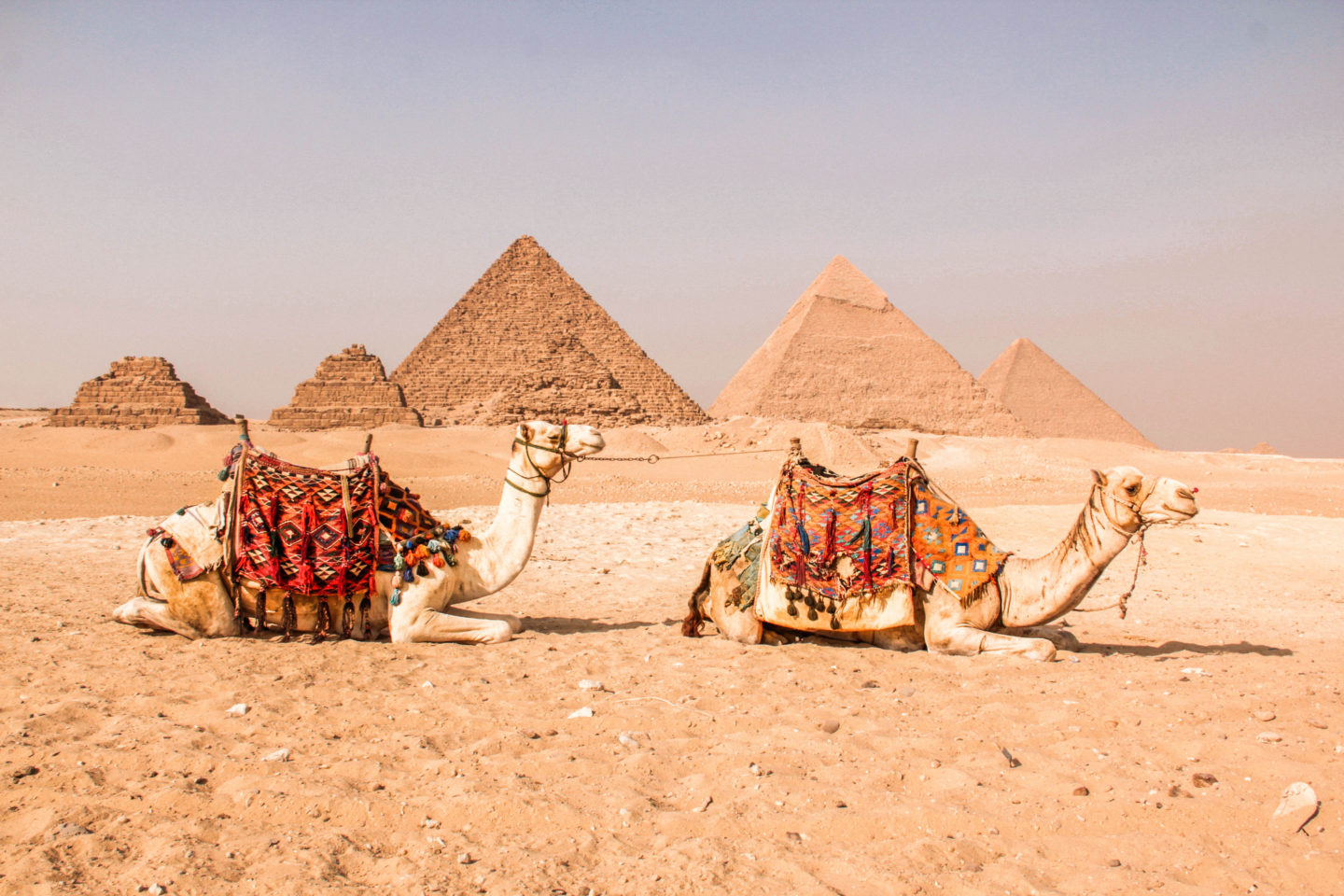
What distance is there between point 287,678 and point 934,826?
2.57 m

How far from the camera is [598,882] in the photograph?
222 cm

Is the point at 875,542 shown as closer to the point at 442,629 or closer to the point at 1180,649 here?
the point at 1180,649

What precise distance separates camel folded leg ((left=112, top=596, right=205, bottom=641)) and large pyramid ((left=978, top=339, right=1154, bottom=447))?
318 ft

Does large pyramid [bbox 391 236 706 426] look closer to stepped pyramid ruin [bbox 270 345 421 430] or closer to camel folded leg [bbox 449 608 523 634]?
stepped pyramid ruin [bbox 270 345 421 430]

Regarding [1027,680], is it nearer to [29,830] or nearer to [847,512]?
[847,512]

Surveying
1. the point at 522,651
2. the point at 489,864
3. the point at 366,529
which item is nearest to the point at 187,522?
the point at 366,529

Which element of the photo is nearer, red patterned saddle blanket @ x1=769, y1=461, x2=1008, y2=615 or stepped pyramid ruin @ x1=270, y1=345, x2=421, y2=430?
red patterned saddle blanket @ x1=769, y1=461, x2=1008, y2=615

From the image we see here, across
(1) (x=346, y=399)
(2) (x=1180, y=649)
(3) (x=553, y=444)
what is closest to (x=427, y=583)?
(3) (x=553, y=444)

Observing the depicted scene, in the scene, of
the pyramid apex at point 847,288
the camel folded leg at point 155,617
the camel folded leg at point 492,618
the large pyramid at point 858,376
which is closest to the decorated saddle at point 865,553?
the camel folded leg at point 492,618

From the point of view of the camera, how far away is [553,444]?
4.34m

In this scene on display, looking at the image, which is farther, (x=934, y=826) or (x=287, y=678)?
(x=287, y=678)

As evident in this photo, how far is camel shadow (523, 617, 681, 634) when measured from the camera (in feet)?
16.5

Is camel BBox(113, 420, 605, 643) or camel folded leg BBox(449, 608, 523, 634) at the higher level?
camel BBox(113, 420, 605, 643)

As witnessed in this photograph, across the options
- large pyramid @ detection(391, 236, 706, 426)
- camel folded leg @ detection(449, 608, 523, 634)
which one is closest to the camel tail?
camel folded leg @ detection(449, 608, 523, 634)
